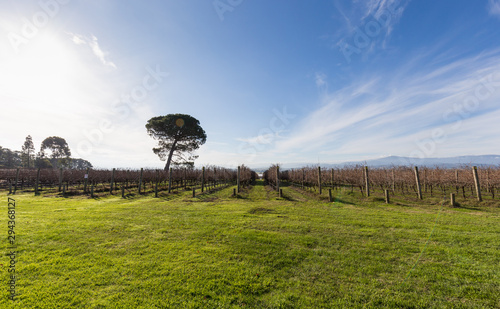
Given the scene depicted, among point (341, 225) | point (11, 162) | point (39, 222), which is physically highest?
point (11, 162)

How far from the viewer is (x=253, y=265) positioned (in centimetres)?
377

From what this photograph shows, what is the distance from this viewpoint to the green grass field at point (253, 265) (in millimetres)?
2797

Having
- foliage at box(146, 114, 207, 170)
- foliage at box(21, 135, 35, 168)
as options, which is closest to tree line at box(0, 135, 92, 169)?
foliage at box(21, 135, 35, 168)

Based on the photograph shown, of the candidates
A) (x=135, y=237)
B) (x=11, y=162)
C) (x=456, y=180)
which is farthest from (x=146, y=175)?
(x=11, y=162)

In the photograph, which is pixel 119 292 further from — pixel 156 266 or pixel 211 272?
pixel 211 272

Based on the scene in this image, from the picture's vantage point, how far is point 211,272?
11.4 feet

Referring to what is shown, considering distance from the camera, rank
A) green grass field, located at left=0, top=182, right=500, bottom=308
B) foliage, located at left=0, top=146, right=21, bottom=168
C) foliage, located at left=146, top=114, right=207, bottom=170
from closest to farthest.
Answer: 1. green grass field, located at left=0, top=182, right=500, bottom=308
2. foliage, located at left=146, top=114, right=207, bottom=170
3. foliage, located at left=0, top=146, right=21, bottom=168

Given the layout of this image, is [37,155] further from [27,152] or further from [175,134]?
[175,134]

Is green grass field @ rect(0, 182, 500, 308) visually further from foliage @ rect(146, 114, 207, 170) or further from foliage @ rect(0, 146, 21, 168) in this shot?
foliage @ rect(0, 146, 21, 168)

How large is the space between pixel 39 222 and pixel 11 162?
262 ft

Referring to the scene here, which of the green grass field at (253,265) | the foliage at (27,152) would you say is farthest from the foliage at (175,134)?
the foliage at (27,152)

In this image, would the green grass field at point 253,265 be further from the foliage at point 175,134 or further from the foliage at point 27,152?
the foliage at point 27,152

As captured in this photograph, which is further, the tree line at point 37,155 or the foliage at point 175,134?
the tree line at point 37,155

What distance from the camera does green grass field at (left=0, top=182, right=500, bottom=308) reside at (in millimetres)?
2797
